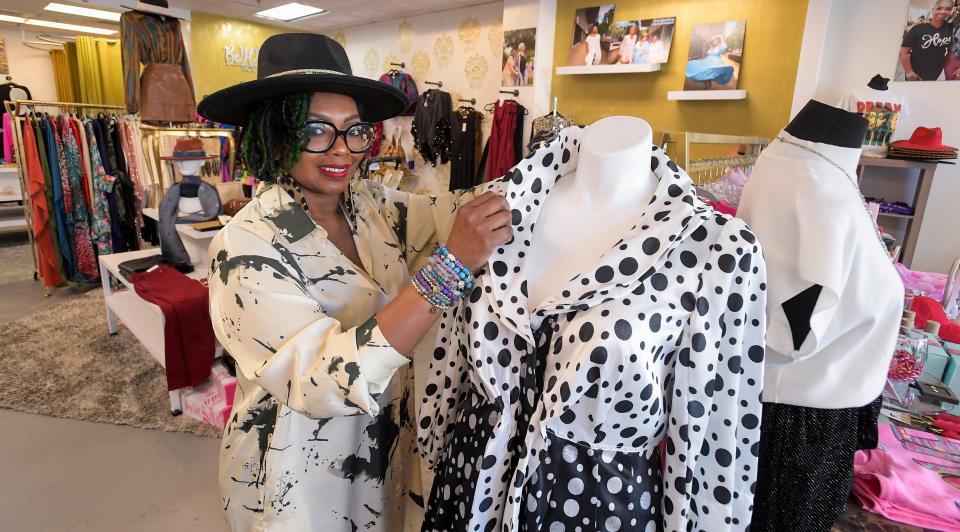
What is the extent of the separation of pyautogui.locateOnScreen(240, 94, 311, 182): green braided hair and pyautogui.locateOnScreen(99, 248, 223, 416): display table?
1.84m

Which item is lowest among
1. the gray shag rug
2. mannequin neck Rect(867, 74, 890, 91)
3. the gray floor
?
the gray floor

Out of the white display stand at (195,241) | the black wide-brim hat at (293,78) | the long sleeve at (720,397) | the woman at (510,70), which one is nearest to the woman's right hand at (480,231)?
the long sleeve at (720,397)

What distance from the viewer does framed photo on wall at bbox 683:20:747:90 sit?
3.89 meters

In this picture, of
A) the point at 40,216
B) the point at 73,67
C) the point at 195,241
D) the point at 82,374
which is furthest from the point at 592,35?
the point at 73,67

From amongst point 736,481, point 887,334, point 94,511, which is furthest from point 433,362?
point 94,511

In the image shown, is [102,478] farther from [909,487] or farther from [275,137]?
[909,487]

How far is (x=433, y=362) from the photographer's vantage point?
1083 mm

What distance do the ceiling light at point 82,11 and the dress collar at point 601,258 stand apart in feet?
25.3

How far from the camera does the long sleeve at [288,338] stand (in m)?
0.84

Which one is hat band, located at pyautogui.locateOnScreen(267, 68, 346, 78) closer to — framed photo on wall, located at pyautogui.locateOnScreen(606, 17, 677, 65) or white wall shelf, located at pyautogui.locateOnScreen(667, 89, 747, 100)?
white wall shelf, located at pyautogui.locateOnScreen(667, 89, 747, 100)

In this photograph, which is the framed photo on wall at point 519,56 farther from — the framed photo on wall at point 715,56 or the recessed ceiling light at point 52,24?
the recessed ceiling light at point 52,24

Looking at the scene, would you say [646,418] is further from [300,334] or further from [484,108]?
[484,108]

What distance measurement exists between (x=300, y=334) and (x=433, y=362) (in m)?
A: 0.31

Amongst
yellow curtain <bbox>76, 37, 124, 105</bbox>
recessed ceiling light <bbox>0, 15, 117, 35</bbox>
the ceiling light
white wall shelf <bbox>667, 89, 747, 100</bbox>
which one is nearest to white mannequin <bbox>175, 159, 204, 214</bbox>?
white wall shelf <bbox>667, 89, 747, 100</bbox>
